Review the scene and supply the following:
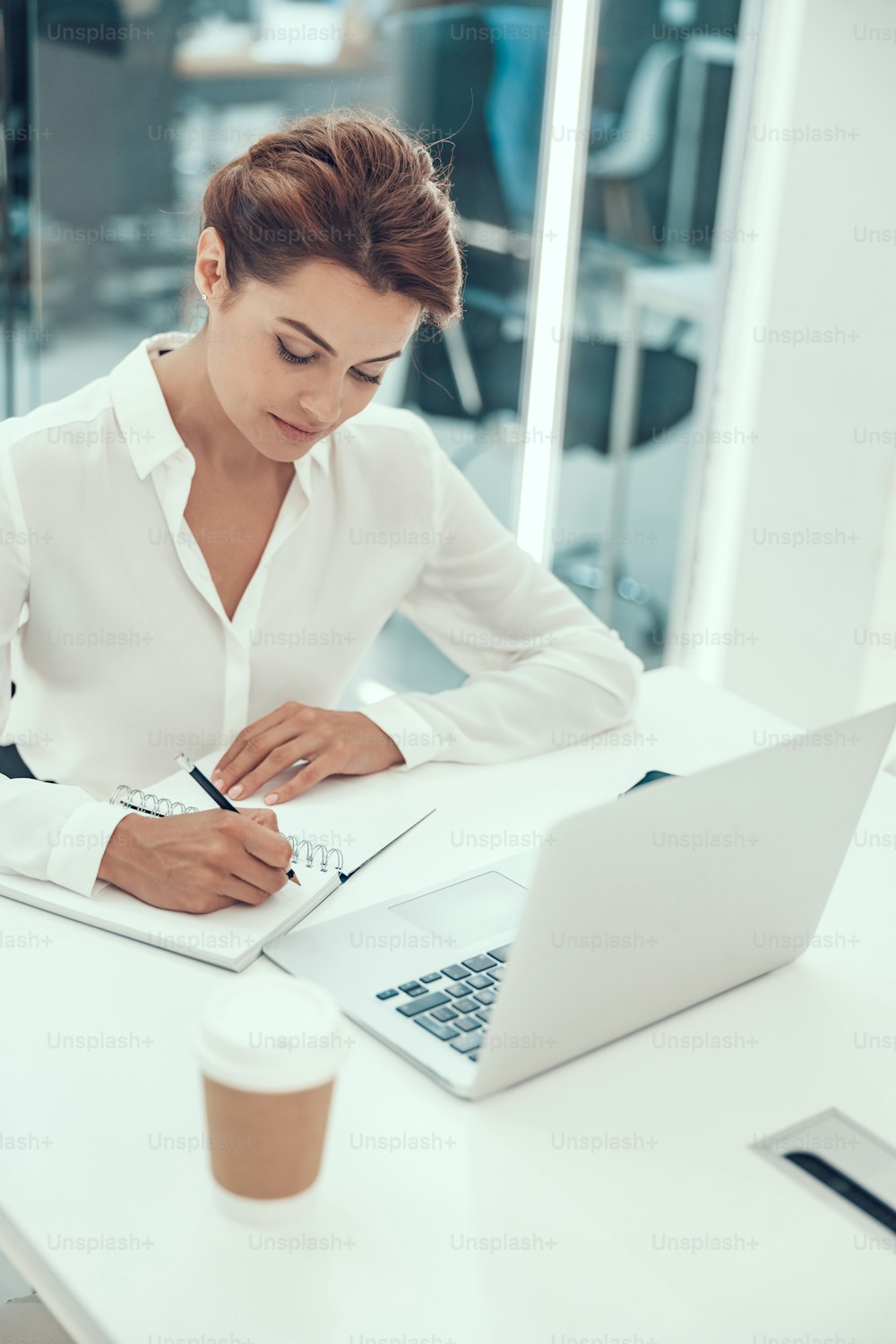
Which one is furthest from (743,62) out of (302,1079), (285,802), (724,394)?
(302,1079)

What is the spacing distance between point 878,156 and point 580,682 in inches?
61.2

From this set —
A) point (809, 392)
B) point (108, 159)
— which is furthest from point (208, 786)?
point (809, 392)

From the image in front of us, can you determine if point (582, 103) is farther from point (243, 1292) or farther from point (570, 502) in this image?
point (243, 1292)

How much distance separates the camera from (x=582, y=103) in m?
2.53

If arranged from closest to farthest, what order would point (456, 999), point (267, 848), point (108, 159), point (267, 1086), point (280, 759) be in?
point (267, 1086), point (456, 999), point (267, 848), point (280, 759), point (108, 159)

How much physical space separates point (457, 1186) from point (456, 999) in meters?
0.18

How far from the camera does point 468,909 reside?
112 centimetres

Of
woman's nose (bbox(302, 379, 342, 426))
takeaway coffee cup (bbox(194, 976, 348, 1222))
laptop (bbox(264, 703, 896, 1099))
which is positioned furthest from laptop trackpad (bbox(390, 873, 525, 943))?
woman's nose (bbox(302, 379, 342, 426))

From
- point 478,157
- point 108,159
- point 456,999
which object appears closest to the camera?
point 456,999

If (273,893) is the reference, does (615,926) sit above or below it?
above

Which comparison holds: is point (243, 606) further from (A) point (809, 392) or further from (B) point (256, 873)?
(A) point (809, 392)

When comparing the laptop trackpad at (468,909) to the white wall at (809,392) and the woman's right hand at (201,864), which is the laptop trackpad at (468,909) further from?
the white wall at (809,392)

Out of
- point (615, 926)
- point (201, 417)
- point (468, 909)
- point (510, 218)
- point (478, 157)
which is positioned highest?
point (478, 157)

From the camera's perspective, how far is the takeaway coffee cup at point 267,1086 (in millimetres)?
709
